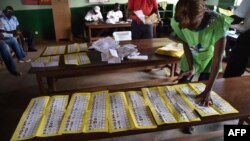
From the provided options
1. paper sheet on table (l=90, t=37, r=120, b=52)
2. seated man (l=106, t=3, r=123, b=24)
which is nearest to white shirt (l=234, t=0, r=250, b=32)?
paper sheet on table (l=90, t=37, r=120, b=52)

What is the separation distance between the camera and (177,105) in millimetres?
1191

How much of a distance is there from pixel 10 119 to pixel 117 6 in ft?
14.0

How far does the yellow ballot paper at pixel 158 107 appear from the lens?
1.07 metres

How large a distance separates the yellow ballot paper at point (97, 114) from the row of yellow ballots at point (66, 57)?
31.6 inches

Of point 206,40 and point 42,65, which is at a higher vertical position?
point 206,40

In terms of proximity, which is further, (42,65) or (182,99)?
(42,65)

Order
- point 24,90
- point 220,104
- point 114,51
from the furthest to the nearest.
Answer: point 24,90 < point 114,51 < point 220,104

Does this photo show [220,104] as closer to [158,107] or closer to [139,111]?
[158,107]

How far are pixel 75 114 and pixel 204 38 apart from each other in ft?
3.33

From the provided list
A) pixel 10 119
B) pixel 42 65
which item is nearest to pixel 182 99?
pixel 42 65

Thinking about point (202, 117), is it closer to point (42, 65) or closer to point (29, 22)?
point (42, 65)

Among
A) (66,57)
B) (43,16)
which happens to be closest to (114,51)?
(66,57)

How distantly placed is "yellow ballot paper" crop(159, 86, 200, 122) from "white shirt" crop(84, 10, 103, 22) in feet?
15.7

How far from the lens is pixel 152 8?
11.0ft
